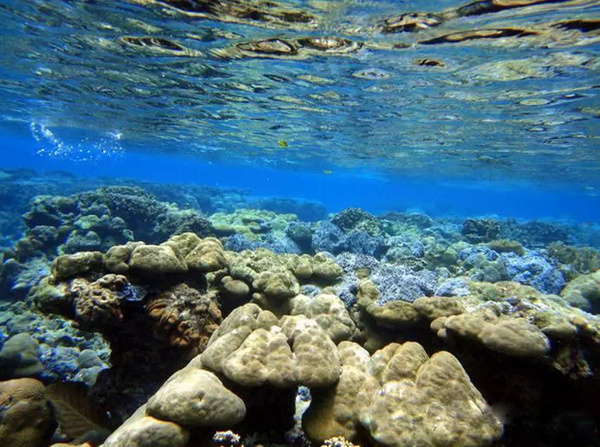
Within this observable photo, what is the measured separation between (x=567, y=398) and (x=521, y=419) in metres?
0.58

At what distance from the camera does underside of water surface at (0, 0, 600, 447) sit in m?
3.61

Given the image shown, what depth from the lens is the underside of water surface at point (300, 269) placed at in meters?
3.61

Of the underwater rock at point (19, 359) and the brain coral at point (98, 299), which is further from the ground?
the brain coral at point (98, 299)

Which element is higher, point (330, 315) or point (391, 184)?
point (391, 184)

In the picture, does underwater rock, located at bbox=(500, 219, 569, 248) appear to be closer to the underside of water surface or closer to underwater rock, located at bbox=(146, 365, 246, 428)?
the underside of water surface

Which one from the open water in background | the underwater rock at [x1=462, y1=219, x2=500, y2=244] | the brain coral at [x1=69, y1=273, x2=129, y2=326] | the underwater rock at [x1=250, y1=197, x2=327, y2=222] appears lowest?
the brain coral at [x1=69, y1=273, x2=129, y2=326]

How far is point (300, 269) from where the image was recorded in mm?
7824

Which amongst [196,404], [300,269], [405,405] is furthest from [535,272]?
[196,404]

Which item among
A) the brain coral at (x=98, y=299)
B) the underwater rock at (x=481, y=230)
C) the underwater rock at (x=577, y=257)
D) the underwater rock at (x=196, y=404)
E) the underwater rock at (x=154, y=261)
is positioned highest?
the underwater rock at (x=481, y=230)

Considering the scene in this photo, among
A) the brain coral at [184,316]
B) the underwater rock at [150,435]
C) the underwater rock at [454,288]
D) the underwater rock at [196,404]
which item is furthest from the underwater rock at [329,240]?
the underwater rock at [150,435]

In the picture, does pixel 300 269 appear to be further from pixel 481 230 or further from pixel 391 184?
pixel 391 184

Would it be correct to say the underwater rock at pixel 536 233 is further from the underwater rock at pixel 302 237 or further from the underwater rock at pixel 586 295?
the underwater rock at pixel 302 237

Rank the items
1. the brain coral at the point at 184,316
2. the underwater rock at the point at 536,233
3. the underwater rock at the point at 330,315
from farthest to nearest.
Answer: the underwater rock at the point at 536,233 → the underwater rock at the point at 330,315 → the brain coral at the point at 184,316

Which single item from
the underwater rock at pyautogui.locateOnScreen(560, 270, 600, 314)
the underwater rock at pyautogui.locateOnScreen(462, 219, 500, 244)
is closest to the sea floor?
the underwater rock at pyautogui.locateOnScreen(560, 270, 600, 314)
